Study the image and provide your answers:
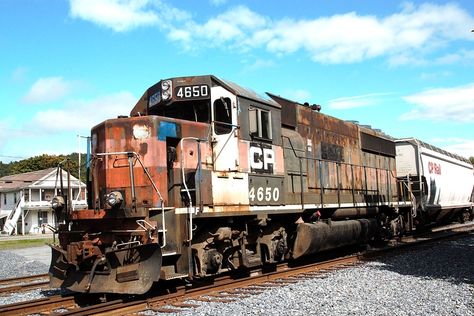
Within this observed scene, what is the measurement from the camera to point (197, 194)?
751cm

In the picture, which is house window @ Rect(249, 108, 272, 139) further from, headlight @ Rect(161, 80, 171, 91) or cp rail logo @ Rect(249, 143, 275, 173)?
headlight @ Rect(161, 80, 171, 91)

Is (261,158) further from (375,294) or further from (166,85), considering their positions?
(375,294)

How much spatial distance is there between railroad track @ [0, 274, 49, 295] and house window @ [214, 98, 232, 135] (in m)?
4.52

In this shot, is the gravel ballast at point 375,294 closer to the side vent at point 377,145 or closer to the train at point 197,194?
the train at point 197,194

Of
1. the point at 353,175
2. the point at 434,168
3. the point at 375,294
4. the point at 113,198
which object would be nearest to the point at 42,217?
the point at 434,168

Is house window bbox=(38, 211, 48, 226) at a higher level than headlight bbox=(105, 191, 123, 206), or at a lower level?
lower

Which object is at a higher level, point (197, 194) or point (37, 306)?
point (197, 194)

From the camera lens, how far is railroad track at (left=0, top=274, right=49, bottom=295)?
28.2 feet

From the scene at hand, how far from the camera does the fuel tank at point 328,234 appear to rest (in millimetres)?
9883

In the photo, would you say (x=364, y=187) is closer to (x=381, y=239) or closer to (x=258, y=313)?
(x=381, y=239)

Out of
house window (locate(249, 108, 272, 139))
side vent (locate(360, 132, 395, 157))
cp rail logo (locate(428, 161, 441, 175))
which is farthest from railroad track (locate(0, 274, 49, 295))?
cp rail logo (locate(428, 161, 441, 175))

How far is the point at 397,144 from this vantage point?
60.5 ft

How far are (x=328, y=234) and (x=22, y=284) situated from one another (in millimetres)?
6584

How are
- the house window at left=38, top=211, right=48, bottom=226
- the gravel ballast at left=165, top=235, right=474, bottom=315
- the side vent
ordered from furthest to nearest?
the house window at left=38, top=211, right=48, bottom=226, the side vent, the gravel ballast at left=165, top=235, right=474, bottom=315
